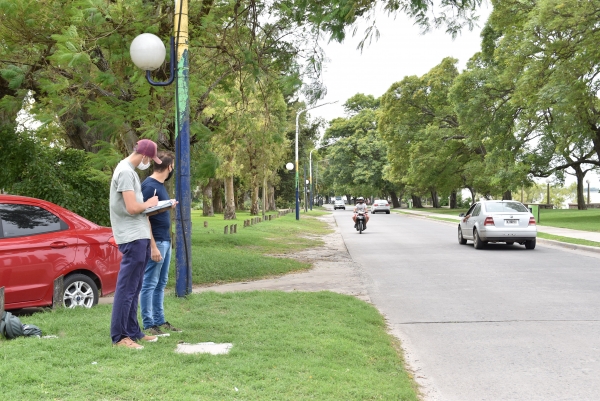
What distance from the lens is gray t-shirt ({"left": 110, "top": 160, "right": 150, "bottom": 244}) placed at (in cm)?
585

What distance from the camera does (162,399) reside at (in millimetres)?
→ 4441

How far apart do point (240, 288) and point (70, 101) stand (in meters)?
4.56

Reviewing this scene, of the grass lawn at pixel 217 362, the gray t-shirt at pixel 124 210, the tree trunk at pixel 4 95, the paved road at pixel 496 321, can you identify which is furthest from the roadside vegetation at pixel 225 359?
the tree trunk at pixel 4 95

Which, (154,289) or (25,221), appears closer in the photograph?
(154,289)

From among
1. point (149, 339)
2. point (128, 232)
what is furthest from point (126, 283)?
point (149, 339)

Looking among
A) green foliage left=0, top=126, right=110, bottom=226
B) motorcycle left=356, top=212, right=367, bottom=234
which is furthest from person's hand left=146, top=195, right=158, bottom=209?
motorcycle left=356, top=212, right=367, bottom=234

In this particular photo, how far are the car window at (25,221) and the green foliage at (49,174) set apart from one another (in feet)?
19.4

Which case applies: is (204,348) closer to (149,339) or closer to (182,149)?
(149,339)

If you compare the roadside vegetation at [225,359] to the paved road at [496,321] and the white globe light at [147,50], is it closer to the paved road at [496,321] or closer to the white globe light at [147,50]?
the paved road at [496,321]

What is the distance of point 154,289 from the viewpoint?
6824 millimetres

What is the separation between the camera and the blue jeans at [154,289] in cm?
672

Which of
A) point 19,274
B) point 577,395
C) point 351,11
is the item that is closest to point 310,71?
point 351,11

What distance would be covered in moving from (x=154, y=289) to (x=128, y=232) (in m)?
1.12

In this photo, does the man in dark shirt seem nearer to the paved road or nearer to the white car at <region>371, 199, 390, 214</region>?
the paved road
